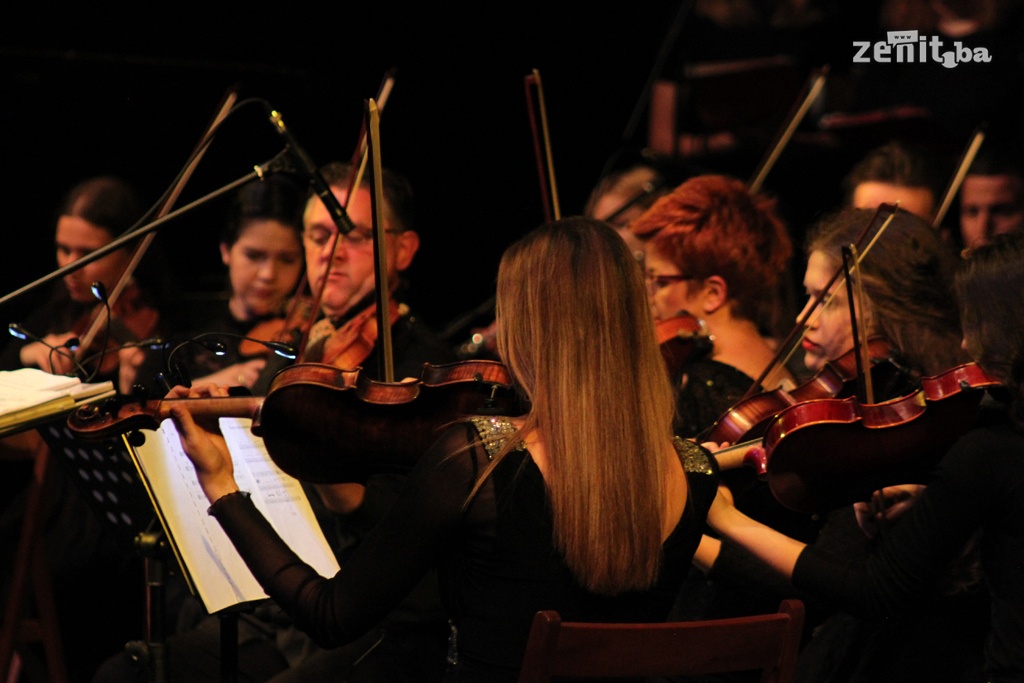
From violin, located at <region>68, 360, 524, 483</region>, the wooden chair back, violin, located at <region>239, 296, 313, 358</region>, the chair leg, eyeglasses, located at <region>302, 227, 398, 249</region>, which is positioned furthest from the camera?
violin, located at <region>239, 296, 313, 358</region>

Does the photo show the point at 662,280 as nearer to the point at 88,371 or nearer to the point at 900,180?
the point at 900,180

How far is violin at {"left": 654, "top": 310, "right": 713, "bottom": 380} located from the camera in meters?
2.57

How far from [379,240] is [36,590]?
1257 mm

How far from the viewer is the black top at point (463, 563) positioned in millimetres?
1562

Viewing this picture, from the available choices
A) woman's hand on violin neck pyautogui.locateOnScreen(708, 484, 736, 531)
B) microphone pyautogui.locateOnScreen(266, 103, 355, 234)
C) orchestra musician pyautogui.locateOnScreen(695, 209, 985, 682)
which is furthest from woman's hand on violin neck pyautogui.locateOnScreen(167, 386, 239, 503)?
orchestra musician pyautogui.locateOnScreen(695, 209, 985, 682)

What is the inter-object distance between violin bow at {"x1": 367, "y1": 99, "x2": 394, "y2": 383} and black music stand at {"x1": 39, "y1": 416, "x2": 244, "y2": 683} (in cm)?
46

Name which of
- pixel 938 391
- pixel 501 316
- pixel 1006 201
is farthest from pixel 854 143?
pixel 501 316

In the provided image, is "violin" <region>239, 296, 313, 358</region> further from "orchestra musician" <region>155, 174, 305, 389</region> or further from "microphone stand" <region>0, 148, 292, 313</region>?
"microphone stand" <region>0, 148, 292, 313</region>

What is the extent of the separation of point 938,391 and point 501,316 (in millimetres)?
755

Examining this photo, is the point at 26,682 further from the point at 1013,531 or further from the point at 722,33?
the point at 722,33

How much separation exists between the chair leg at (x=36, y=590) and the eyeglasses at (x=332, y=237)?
776mm

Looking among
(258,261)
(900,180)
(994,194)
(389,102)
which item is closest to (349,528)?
(258,261)

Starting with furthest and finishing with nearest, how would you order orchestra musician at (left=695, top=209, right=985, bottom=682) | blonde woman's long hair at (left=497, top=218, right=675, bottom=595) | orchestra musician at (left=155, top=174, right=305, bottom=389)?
orchestra musician at (left=155, top=174, right=305, bottom=389) → orchestra musician at (left=695, top=209, right=985, bottom=682) → blonde woman's long hair at (left=497, top=218, right=675, bottom=595)

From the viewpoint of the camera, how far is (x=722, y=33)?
4883 mm
